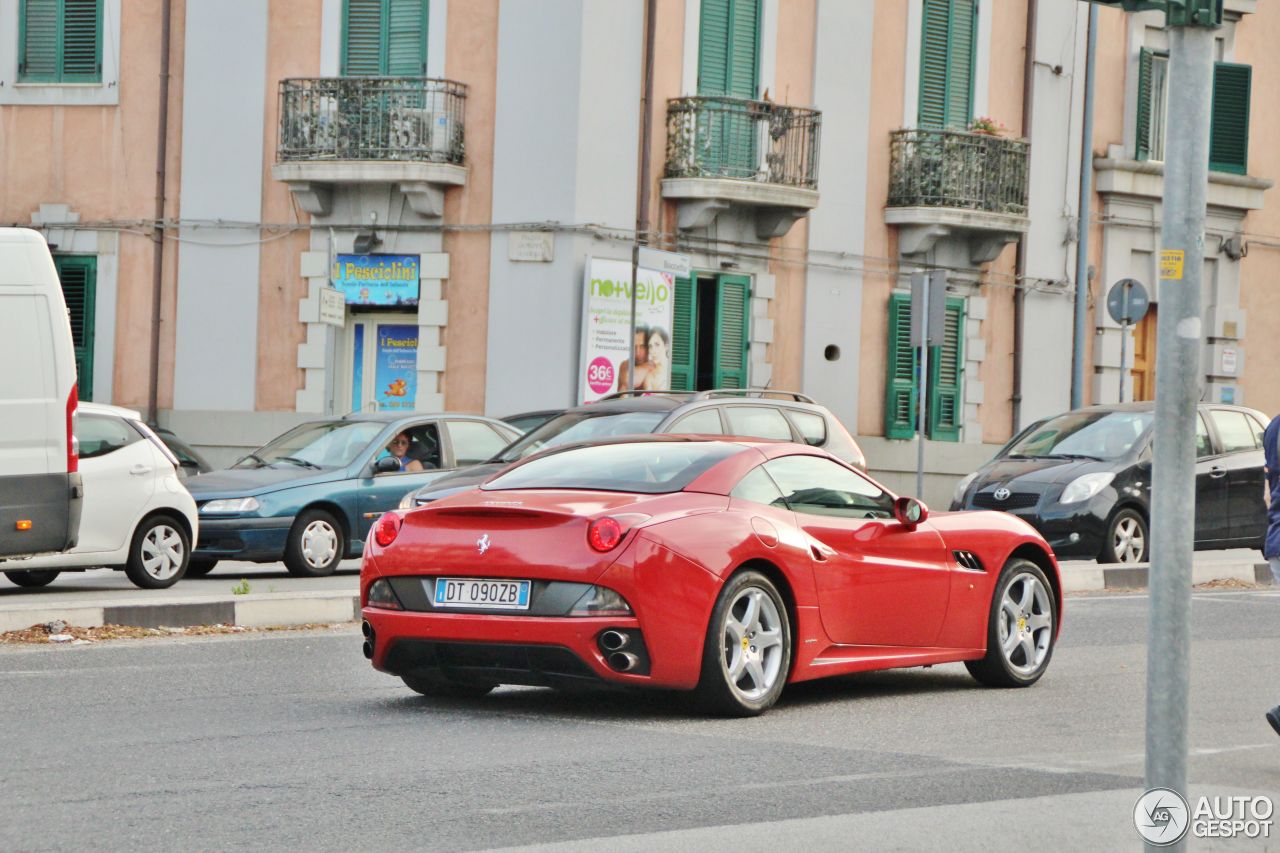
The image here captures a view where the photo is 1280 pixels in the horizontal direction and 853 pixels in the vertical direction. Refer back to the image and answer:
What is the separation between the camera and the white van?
12.8 m

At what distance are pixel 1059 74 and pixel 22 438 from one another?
22.3 metres

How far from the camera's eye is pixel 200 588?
16984mm

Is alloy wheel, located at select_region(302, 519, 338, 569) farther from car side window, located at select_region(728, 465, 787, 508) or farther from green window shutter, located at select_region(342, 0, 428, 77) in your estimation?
green window shutter, located at select_region(342, 0, 428, 77)

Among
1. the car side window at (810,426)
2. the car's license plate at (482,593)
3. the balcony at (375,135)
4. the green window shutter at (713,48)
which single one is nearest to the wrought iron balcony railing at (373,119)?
the balcony at (375,135)

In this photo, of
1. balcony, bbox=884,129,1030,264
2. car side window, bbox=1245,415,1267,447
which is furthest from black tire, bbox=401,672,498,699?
balcony, bbox=884,129,1030,264

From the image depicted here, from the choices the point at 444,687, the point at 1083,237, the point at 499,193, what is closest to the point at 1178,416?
the point at 444,687

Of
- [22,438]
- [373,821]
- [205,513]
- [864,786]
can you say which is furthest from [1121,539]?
[373,821]

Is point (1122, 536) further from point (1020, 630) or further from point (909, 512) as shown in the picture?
point (909, 512)

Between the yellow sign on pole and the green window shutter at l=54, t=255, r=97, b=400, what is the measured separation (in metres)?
24.5

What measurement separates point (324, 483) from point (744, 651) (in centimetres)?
979

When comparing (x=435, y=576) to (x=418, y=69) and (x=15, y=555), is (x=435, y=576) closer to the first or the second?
(x=15, y=555)

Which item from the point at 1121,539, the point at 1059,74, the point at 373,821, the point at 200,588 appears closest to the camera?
the point at 373,821

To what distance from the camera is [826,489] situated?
1015 cm

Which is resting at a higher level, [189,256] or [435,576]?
[189,256]
